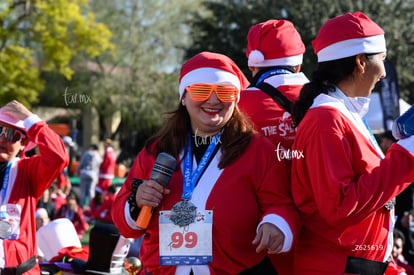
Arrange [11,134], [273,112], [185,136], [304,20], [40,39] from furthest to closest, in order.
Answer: [304,20] → [40,39] → [11,134] → [273,112] → [185,136]

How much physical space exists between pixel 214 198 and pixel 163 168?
0.90 feet

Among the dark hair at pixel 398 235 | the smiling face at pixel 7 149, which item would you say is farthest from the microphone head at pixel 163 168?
the dark hair at pixel 398 235

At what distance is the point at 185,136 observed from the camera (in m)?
3.21

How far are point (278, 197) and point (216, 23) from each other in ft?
79.6

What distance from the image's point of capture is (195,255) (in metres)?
2.91

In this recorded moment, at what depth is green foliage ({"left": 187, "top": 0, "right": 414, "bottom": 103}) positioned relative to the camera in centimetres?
2502

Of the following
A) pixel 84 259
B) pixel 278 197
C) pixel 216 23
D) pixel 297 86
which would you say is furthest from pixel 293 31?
pixel 216 23

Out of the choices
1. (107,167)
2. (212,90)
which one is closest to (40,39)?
(107,167)

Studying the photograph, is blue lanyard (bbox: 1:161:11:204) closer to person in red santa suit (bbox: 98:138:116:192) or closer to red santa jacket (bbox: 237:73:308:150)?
red santa jacket (bbox: 237:73:308:150)

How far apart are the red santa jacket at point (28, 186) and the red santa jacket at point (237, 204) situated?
4.42ft

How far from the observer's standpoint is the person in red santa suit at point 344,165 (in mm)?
2701

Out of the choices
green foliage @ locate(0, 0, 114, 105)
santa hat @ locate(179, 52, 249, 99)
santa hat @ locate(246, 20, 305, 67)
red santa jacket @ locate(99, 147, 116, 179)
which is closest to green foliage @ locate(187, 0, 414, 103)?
green foliage @ locate(0, 0, 114, 105)

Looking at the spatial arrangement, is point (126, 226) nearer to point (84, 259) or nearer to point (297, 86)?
point (297, 86)

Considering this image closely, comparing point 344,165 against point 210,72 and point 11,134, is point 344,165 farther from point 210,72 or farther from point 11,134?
point 11,134
